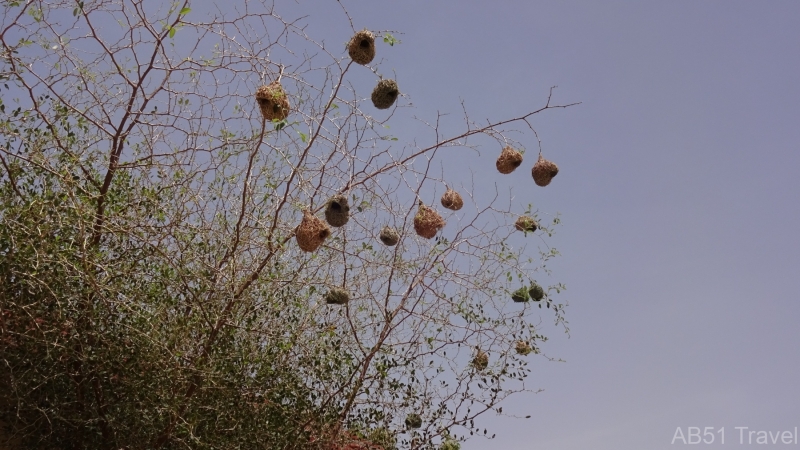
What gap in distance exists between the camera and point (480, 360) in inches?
177

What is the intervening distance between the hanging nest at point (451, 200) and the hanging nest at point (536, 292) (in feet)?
2.18

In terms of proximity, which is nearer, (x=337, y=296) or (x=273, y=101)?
(x=273, y=101)

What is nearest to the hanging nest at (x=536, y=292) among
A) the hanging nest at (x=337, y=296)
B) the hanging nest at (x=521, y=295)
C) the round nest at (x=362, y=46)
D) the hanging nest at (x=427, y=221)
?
the hanging nest at (x=521, y=295)

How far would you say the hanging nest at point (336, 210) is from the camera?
3.66 meters

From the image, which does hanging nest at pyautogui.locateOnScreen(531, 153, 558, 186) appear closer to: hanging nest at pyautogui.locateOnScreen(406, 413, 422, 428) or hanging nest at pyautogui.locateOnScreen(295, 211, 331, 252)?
hanging nest at pyautogui.locateOnScreen(295, 211, 331, 252)

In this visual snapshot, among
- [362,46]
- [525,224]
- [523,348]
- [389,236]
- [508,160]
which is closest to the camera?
[362,46]

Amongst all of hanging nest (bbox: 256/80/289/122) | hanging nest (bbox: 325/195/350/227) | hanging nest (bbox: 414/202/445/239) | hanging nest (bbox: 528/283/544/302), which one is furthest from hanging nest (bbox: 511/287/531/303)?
hanging nest (bbox: 256/80/289/122)

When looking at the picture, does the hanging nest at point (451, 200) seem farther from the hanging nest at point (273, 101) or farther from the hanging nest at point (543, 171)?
the hanging nest at point (273, 101)

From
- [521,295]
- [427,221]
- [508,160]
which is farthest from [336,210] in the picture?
[521,295]

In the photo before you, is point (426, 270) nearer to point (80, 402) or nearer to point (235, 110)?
point (235, 110)

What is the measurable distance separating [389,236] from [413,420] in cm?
109

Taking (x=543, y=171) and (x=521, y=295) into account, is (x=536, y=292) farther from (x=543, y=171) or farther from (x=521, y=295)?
(x=543, y=171)

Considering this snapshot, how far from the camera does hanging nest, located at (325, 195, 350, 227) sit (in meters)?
3.66

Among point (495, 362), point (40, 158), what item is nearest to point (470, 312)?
point (495, 362)
